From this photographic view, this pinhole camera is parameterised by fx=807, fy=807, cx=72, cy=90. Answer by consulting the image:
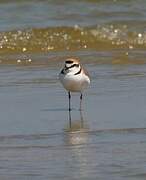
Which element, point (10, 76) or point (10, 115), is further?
point (10, 76)

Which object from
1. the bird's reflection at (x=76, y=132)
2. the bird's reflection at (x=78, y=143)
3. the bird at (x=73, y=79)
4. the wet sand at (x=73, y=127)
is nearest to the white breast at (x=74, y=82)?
the bird at (x=73, y=79)

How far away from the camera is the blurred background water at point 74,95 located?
6.39m

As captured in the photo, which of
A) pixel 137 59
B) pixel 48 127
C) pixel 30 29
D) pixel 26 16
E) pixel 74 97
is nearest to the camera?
pixel 48 127

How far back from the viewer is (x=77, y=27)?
1528cm

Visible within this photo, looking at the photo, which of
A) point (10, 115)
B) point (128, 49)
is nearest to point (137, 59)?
point (128, 49)

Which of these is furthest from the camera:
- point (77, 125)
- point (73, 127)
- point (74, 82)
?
point (74, 82)

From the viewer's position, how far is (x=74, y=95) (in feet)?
32.9

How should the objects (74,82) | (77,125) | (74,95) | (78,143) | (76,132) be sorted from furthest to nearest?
(74,95) → (74,82) → (77,125) → (76,132) → (78,143)

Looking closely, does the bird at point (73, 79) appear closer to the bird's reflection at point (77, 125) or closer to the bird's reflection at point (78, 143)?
the bird's reflection at point (78, 143)

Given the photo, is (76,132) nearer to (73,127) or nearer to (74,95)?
(73,127)

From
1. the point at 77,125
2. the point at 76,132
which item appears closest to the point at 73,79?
the point at 77,125

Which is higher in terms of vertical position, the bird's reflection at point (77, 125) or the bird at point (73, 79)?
the bird at point (73, 79)

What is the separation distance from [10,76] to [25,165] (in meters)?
4.65

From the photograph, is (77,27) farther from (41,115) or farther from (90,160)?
(90,160)
